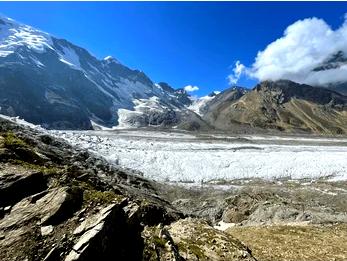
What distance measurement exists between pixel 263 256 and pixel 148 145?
192ft


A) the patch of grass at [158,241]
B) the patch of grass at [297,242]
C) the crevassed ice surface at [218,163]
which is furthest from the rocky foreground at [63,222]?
the crevassed ice surface at [218,163]

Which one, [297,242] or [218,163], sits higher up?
[297,242]

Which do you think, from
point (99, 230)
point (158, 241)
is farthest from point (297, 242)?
point (99, 230)

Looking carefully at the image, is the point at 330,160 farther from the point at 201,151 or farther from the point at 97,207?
the point at 97,207

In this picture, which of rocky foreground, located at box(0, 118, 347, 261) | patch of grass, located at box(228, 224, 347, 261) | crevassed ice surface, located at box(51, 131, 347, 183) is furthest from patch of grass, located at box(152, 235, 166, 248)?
crevassed ice surface, located at box(51, 131, 347, 183)

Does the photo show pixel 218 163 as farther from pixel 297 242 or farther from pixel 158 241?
pixel 158 241

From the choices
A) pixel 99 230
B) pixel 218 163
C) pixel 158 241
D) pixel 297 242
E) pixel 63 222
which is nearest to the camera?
pixel 99 230

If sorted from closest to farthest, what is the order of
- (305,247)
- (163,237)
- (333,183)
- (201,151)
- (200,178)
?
(163,237) → (305,247) → (333,183) → (200,178) → (201,151)

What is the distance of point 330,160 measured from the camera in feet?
216

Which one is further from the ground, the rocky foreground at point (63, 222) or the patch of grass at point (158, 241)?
the rocky foreground at point (63, 222)

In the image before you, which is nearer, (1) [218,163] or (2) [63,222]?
(2) [63,222]

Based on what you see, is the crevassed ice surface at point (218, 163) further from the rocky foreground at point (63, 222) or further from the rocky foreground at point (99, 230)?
the rocky foreground at point (63, 222)

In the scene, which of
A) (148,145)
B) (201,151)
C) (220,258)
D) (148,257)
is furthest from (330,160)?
(148,257)

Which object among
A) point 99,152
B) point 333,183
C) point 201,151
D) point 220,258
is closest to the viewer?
point 220,258
